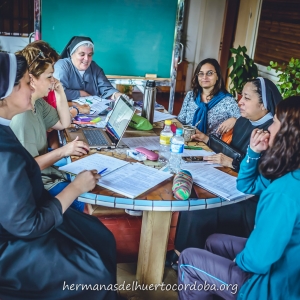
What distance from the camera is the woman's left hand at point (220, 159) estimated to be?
1.91 metres

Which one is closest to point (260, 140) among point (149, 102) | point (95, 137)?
point (95, 137)

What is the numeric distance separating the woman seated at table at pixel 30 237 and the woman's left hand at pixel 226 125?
56.1 inches

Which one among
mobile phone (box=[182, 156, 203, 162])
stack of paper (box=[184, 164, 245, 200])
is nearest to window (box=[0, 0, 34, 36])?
mobile phone (box=[182, 156, 203, 162])

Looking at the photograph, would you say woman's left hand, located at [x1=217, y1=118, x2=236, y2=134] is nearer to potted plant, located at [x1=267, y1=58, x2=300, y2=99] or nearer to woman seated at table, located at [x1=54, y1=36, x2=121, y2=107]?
woman seated at table, located at [x1=54, y1=36, x2=121, y2=107]

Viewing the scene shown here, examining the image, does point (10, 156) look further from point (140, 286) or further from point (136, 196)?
point (140, 286)

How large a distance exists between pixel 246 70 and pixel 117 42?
5.33 ft

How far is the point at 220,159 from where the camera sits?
192cm

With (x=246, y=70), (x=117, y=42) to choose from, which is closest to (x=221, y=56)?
(x=246, y=70)

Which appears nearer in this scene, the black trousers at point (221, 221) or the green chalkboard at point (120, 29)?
the black trousers at point (221, 221)

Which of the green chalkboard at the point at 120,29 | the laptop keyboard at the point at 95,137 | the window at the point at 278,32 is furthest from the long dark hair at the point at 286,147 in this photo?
the window at the point at 278,32

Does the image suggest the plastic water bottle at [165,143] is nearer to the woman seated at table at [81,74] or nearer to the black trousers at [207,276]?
the black trousers at [207,276]

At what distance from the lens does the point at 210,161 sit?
6.31 feet

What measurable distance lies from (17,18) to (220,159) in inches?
196

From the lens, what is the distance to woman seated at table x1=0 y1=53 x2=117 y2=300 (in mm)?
1169
